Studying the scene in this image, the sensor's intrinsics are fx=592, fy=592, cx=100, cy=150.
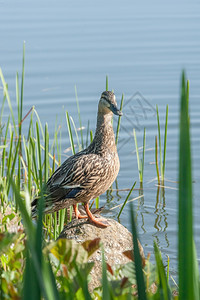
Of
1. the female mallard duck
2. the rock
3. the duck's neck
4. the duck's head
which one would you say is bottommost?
the rock

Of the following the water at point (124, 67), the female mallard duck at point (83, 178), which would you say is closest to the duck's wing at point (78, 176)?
the female mallard duck at point (83, 178)

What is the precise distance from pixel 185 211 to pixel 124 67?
869 cm

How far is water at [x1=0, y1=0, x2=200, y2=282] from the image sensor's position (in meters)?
6.54

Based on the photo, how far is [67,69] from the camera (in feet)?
32.1

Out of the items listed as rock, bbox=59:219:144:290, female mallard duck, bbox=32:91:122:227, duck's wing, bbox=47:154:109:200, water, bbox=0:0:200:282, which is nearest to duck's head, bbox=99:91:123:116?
female mallard duck, bbox=32:91:122:227

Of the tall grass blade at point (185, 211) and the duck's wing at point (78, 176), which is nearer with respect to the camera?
the tall grass blade at point (185, 211)

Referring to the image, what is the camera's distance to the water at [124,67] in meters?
6.54

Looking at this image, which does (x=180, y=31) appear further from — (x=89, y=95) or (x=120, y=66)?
(x=89, y=95)

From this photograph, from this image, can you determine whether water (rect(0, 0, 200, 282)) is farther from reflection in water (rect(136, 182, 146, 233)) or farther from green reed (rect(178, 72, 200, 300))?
green reed (rect(178, 72, 200, 300))

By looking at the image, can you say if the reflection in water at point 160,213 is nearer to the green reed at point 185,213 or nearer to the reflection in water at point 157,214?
the reflection in water at point 157,214

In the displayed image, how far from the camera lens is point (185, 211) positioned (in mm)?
1108

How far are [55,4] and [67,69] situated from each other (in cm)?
402

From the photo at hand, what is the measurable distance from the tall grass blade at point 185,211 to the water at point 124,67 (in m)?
3.91

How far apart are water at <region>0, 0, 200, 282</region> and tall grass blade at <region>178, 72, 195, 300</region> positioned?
3909mm
